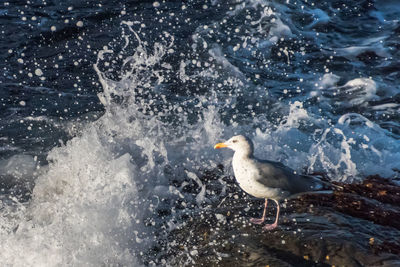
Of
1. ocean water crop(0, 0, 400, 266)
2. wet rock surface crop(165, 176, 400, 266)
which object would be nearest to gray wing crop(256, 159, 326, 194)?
wet rock surface crop(165, 176, 400, 266)

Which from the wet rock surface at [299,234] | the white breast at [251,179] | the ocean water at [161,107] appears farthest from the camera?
the ocean water at [161,107]

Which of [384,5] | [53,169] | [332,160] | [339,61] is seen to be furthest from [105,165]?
[384,5]

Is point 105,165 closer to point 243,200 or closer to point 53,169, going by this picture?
point 53,169

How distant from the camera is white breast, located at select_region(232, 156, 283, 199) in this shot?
452cm

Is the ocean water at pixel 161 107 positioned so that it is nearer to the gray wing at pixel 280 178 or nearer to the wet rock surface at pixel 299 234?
the wet rock surface at pixel 299 234

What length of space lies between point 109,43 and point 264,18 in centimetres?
399

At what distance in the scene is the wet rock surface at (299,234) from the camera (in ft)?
13.3

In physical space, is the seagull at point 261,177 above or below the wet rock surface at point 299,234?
above

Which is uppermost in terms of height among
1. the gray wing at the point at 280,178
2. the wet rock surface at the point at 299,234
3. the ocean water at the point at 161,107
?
the gray wing at the point at 280,178

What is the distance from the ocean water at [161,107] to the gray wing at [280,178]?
3.26ft

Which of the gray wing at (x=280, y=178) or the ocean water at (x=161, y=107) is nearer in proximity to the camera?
the gray wing at (x=280, y=178)

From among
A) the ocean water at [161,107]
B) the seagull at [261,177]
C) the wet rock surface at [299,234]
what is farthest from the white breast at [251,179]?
the ocean water at [161,107]

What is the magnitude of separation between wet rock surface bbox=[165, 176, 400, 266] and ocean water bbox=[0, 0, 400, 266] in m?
0.30

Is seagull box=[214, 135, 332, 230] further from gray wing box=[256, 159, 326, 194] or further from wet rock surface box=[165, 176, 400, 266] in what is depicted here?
wet rock surface box=[165, 176, 400, 266]
